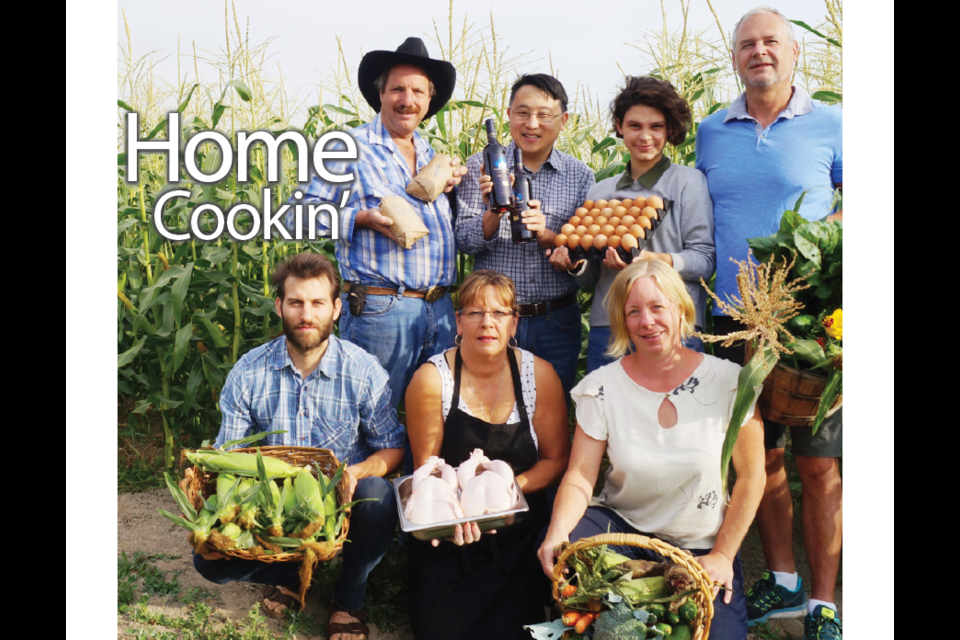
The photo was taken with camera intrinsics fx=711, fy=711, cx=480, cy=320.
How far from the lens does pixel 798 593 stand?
9.73ft

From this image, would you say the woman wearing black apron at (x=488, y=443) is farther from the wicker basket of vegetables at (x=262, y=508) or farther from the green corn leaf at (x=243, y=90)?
the green corn leaf at (x=243, y=90)

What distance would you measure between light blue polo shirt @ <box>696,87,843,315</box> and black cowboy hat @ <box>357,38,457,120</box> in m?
1.33

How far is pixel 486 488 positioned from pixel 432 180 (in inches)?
54.5

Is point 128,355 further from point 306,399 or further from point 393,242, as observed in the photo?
point 393,242

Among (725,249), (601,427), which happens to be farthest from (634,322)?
(725,249)

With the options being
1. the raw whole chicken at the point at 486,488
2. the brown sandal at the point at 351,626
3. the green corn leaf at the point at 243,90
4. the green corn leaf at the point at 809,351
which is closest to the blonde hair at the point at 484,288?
the raw whole chicken at the point at 486,488

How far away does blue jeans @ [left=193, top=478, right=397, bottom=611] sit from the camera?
100 inches

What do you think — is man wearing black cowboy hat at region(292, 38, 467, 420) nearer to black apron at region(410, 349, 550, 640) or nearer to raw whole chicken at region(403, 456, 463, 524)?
black apron at region(410, 349, 550, 640)

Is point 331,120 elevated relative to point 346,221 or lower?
elevated

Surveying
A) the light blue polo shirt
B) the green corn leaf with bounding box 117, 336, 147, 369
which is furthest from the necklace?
the green corn leaf with bounding box 117, 336, 147, 369

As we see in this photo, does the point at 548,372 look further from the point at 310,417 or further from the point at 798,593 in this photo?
the point at 798,593

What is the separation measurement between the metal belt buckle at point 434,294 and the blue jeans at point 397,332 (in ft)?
0.07

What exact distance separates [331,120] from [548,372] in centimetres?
220

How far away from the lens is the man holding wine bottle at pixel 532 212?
3.04m
